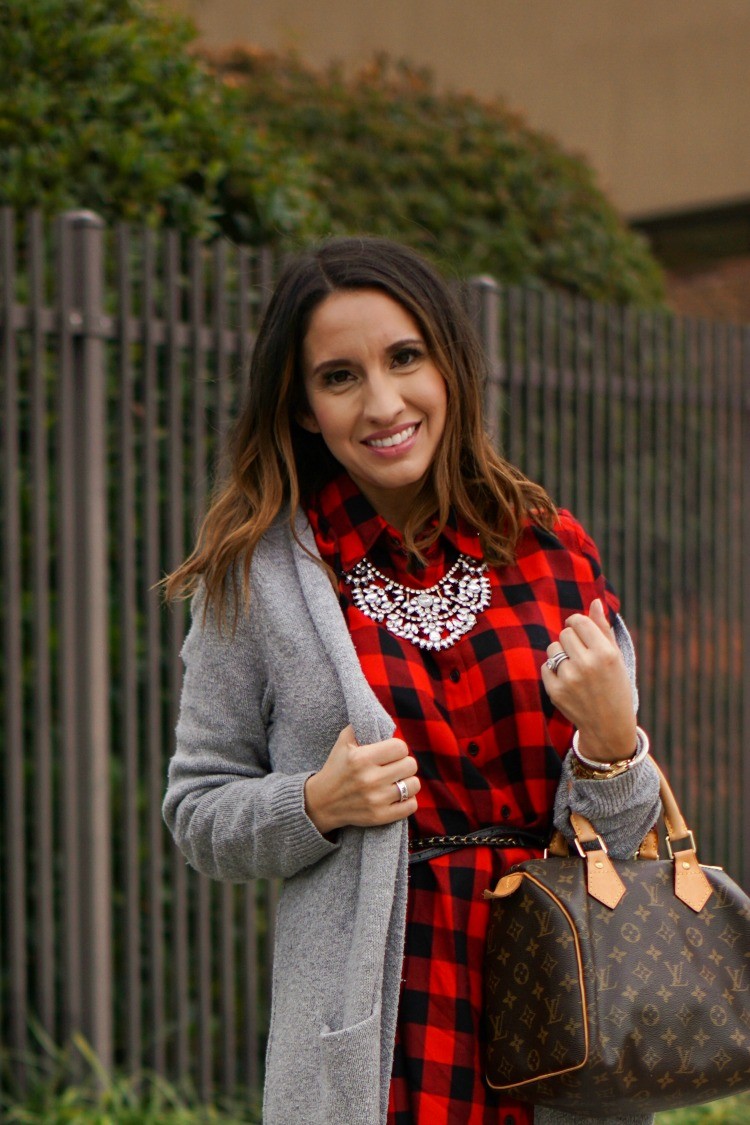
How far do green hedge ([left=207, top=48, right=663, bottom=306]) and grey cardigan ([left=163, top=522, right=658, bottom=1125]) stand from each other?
12.6ft

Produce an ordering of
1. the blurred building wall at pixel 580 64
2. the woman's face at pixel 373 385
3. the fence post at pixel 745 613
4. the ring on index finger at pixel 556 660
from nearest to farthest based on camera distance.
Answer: the ring on index finger at pixel 556 660 < the woman's face at pixel 373 385 < the fence post at pixel 745 613 < the blurred building wall at pixel 580 64

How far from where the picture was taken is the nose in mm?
1947

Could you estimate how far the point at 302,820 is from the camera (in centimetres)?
187

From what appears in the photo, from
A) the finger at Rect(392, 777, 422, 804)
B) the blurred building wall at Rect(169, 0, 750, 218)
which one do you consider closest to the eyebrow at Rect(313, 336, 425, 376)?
Result: the finger at Rect(392, 777, 422, 804)

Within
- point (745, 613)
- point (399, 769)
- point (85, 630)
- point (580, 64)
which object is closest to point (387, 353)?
point (399, 769)

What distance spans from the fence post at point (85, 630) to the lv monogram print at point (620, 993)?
6.93 feet

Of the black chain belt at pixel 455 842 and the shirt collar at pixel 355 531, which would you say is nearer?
the black chain belt at pixel 455 842

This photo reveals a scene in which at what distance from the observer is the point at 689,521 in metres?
5.86

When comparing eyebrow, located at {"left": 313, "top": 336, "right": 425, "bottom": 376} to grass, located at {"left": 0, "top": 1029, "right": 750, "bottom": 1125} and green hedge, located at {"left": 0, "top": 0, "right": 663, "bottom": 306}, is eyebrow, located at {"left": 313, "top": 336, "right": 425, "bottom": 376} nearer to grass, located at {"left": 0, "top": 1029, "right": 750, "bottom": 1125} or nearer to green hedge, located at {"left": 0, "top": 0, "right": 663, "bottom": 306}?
green hedge, located at {"left": 0, "top": 0, "right": 663, "bottom": 306}

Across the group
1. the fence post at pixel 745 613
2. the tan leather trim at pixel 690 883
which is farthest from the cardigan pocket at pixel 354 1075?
the fence post at pixel 745 613

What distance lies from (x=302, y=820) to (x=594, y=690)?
0.44m

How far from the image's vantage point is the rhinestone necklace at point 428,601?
2.01 m

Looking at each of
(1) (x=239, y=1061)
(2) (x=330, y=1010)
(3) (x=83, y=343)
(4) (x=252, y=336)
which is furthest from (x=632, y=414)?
(2) (x=330, y=1010)

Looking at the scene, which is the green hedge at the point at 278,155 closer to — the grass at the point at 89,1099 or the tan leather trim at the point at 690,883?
the tan leather trim at the point at 690,883
